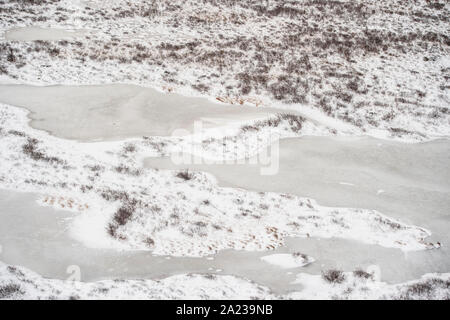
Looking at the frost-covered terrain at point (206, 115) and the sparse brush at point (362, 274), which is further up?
the frost-covered terrain at point (206, 115)

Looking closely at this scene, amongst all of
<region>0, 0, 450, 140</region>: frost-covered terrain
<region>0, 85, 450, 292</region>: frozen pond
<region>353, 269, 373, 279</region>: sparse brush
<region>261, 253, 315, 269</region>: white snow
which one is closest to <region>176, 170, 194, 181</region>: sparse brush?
<region>0, 85, 450, 292</region>: frozen pond

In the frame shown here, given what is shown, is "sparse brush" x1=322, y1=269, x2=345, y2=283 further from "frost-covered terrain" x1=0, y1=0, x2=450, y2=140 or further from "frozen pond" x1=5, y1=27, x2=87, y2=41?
"frozen pond" x1=5, y1=27, x2=87, y2=41

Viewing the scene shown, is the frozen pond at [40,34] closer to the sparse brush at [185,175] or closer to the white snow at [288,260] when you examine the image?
the sparse brush at [185,175]

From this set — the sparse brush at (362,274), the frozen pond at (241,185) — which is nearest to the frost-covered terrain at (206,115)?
the sparse brush at (362,274)

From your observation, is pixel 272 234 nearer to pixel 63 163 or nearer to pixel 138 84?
pixel 63 163

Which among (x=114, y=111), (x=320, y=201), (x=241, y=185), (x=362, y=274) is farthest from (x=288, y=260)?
(x=114, y=111)

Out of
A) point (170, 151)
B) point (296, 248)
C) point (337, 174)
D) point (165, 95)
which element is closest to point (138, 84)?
point (165, 95)

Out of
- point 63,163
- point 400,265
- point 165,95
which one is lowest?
point 400,265
